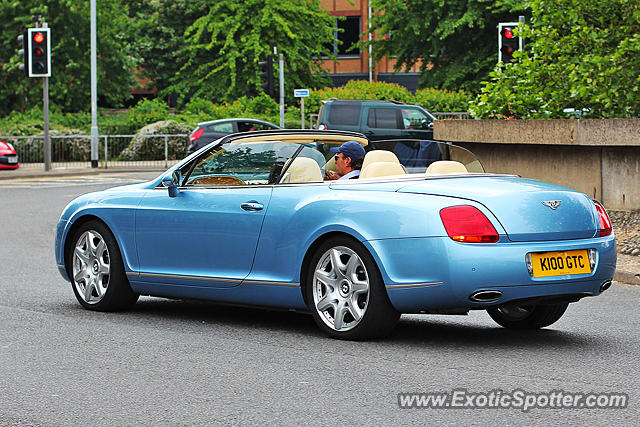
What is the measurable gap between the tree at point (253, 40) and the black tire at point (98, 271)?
4219 cm

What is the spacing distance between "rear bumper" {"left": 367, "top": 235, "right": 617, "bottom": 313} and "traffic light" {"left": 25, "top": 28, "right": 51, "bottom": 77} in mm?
28296

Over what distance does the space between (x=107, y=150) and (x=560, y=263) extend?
110 feet

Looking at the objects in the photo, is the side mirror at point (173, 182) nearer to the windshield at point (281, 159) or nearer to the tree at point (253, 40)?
the windshield at point (281, 159)

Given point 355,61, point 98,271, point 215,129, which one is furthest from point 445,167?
point 355,61

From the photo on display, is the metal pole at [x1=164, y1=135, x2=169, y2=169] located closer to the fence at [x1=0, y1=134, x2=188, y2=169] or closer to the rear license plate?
the fence at [x1=0, y1=134, x2=188, y2=169]

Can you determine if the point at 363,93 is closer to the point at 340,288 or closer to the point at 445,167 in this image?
the point at 445,167

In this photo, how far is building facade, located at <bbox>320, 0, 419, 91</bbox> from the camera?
6056cm

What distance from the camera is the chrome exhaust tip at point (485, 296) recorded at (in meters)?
7.07

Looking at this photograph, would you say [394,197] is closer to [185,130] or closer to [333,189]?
[333,189]

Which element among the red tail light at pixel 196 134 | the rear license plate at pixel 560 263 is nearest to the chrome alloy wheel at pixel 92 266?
the rear license plate at pixel 560 263

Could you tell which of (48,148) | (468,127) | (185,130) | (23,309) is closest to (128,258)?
(23,309)

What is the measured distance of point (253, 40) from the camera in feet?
171

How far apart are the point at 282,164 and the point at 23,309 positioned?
268cm

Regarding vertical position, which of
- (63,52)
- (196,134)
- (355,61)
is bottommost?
(196,134)
